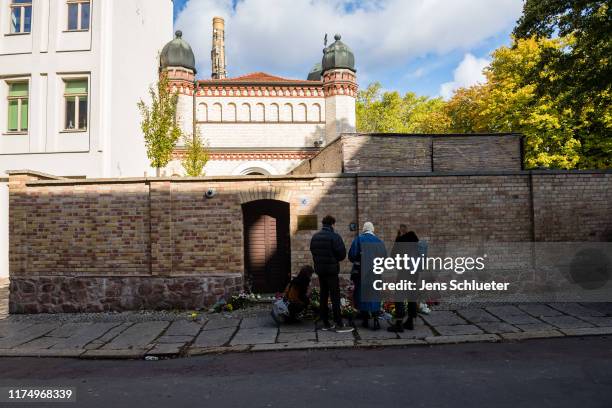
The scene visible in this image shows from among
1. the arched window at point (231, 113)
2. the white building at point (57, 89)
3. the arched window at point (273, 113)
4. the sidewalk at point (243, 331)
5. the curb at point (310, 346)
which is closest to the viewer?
the curb at point (310, 346)

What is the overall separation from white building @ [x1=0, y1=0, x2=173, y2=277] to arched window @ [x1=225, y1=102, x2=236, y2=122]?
318 inches

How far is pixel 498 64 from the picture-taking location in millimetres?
26438

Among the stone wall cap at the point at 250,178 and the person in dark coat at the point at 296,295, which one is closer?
the person in dark coat at the point at 296,295

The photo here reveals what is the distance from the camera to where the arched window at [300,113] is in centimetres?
2586

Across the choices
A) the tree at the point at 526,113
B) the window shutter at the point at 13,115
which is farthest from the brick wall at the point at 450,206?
the window shutter at the point at 13,115

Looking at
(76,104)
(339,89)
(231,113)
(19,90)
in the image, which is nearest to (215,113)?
(231,113)

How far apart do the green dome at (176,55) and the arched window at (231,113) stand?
119 inches

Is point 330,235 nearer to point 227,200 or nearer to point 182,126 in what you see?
point 227,200

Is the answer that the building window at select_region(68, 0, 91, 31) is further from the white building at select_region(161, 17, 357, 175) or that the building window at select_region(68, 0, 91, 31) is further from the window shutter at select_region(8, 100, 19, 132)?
the white building at select_region(161, 17, 357, 175)

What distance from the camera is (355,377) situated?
216 inches

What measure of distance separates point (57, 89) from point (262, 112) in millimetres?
11094

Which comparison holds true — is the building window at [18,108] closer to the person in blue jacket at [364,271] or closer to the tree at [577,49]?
the person in blue jacket at [364,271]

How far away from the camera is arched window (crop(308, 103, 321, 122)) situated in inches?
1022

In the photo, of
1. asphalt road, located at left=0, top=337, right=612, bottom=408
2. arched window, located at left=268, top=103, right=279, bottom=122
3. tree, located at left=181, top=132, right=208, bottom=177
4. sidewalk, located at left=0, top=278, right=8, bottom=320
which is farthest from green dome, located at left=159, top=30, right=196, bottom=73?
asphalt road, located at left=0, top=337, right=612, bottom=408
